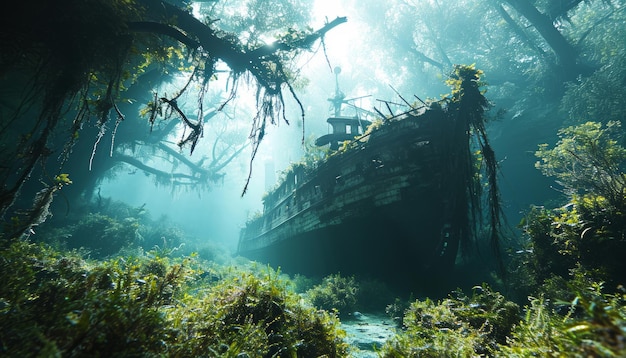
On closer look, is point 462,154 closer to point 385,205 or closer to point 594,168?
point 385,205

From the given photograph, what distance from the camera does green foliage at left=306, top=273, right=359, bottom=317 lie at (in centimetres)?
809

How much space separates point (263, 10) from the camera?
2203 cm

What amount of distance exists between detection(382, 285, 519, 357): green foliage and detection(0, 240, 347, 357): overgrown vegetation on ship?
3.23 feet

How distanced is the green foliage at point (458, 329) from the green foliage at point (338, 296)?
130 inches

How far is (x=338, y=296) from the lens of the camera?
855 centimetres

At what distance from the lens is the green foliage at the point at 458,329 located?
114 inches

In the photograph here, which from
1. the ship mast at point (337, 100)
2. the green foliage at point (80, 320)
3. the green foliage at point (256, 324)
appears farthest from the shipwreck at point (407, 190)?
the ship mast at point (337, 100)

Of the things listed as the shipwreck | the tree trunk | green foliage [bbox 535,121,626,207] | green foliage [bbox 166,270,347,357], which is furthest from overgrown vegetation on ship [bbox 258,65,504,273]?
the tree trunk

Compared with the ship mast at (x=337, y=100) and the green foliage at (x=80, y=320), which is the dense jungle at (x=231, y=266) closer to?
the green foliage at (x=80, y=320)

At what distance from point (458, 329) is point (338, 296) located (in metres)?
5.22

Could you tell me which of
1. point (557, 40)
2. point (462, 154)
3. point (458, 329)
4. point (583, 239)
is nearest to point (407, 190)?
point (462, 154)

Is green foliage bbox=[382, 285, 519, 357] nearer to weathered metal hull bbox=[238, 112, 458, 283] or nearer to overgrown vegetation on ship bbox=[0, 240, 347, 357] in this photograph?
overgrown vegetation on ship bbox=[0, 240, 347, 357]

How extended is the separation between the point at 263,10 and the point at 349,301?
78.6 ft

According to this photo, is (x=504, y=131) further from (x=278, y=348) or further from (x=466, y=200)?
(x=278, y=348)
